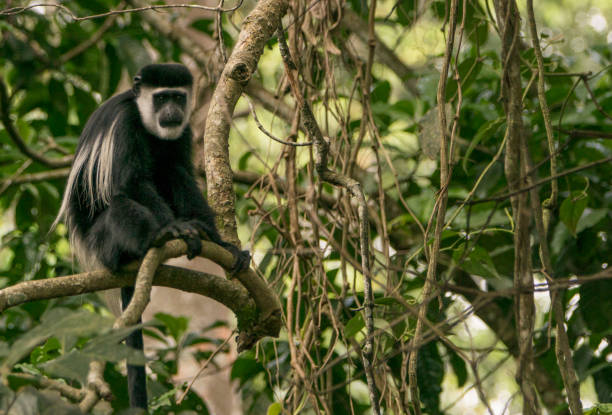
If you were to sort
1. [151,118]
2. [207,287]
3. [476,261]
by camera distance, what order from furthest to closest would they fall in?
[151,118], [476,261], [207,287]

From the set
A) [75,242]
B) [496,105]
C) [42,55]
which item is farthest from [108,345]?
[42,55]

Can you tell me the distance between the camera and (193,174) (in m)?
2.50

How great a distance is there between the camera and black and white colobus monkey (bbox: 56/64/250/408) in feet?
6.20

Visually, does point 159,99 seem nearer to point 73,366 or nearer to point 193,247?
point 193,247

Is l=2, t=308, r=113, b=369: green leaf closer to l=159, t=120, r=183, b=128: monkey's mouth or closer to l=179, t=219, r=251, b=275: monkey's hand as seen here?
l=179, t=219, r=251, b=275: monkey's hand

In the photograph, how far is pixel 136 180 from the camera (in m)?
2.15

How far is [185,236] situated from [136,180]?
55 cm

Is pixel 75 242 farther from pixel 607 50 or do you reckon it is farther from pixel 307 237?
pixel 607 50

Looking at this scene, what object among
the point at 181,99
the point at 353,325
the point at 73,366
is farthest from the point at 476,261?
the point at 181,99

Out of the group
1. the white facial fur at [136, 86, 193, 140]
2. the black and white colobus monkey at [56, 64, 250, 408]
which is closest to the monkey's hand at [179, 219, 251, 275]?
the black and white colobus monkey at [56, 64, 250, 408]

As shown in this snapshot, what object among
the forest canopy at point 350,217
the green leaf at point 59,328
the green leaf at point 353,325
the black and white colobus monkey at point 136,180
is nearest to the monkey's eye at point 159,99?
the black and white colobus monkey at point 136,180

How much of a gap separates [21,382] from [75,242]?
4.50ft

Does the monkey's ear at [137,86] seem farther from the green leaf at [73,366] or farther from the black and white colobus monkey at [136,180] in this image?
the green leaf at [73,366]

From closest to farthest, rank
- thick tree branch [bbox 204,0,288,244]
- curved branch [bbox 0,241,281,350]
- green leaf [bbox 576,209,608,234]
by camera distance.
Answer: curved branch [bbox 0,241,281,350] → thick tree branch [bbox 204,0,288,244] → green leaf [bbox 576,209,608,234]
